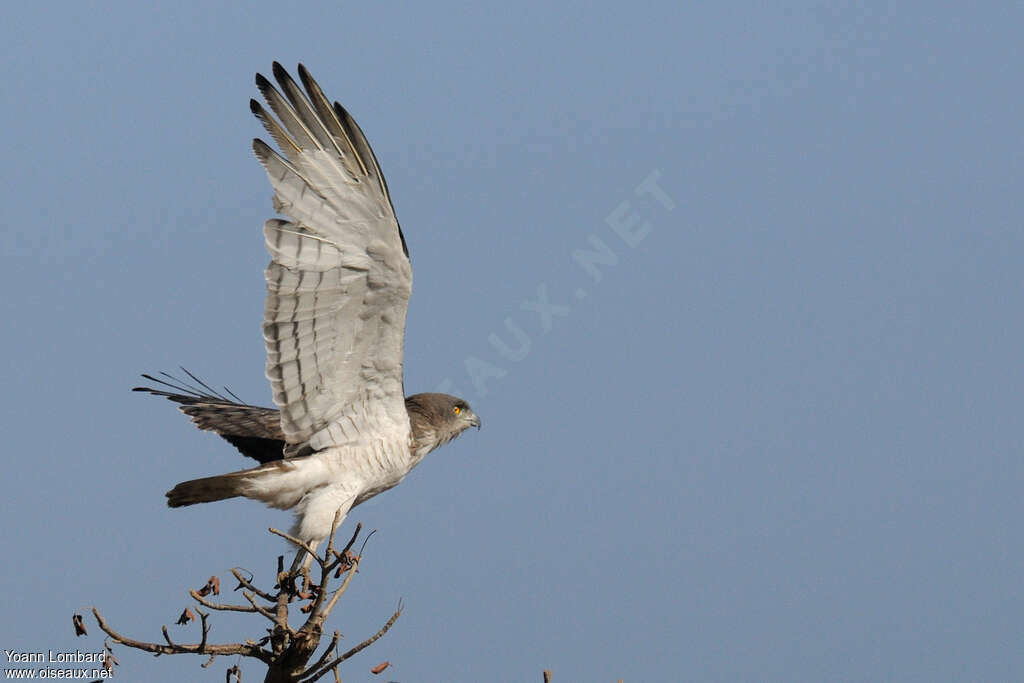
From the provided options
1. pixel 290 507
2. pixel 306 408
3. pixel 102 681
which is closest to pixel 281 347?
pixel 306 408

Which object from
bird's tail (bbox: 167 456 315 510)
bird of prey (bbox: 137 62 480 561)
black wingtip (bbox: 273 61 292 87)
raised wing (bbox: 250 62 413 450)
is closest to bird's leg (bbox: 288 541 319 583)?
bird of prey (bbox: 137 62 480 561)

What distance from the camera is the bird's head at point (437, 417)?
321 inches

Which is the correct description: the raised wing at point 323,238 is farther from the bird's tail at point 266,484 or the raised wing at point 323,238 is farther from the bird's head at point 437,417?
the bird's head at point 437,417

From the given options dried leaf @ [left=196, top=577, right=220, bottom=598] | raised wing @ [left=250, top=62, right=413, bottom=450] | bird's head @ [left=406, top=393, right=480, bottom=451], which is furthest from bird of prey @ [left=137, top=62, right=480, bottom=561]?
dried leaf @ [left=196, top=577, right=220, bottom=598]

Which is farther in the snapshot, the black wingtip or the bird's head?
the bird's head

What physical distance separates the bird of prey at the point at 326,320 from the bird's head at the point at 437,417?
0.98 feet

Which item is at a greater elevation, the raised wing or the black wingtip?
the black wingtip

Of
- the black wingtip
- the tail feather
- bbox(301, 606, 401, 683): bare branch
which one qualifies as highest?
the black wingtip

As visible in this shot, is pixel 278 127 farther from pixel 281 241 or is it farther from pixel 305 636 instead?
pixel 305 636

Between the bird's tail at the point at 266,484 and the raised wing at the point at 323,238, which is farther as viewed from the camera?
the bird's tail at the point at 266,484

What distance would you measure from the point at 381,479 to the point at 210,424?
5.75 ft

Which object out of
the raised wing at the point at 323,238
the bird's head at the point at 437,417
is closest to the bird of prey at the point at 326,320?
the raised wing at the point at 323,238

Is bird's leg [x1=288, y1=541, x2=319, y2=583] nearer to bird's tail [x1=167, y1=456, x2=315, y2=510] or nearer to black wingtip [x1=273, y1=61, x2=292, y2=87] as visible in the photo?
bird's tail [x1=167, y1=456, x2=315, y2=510]

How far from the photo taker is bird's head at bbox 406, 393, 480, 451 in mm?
8156
